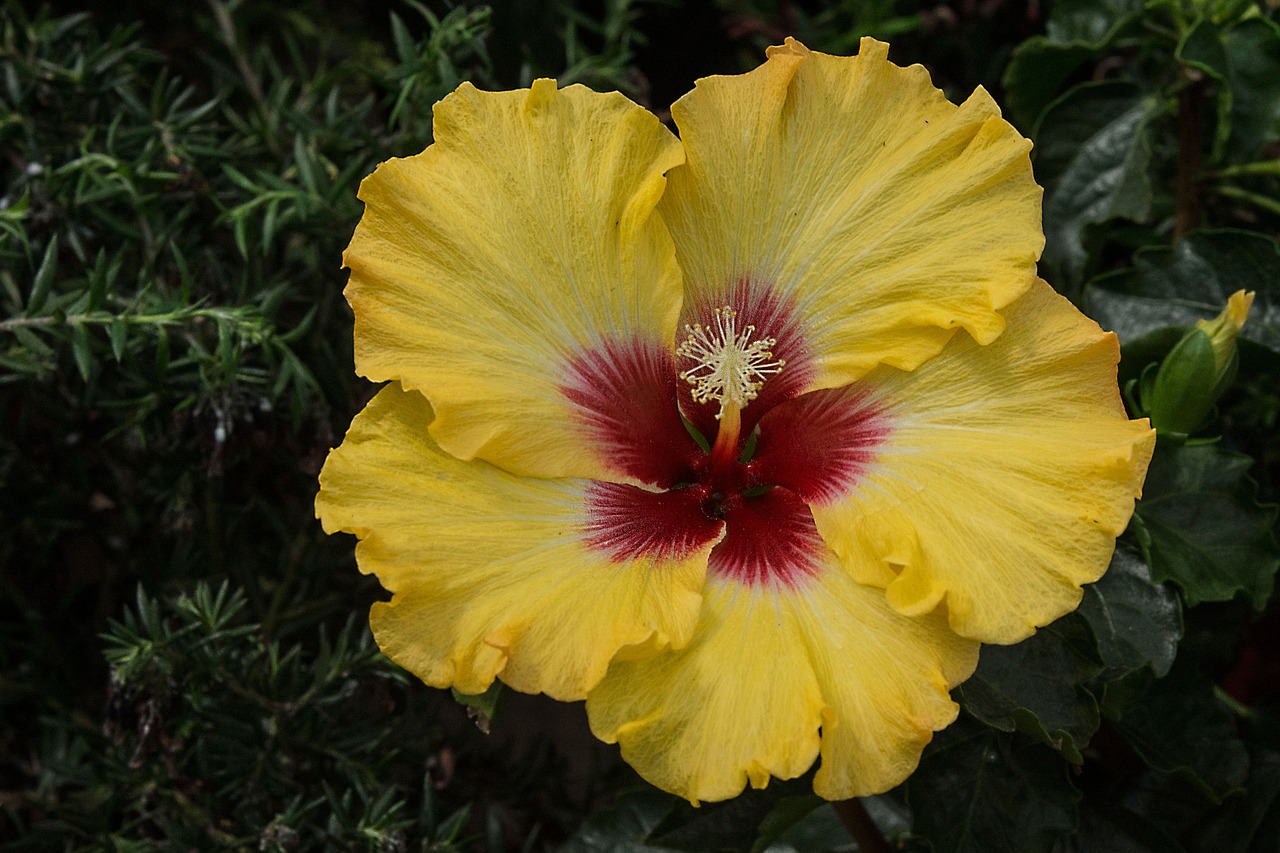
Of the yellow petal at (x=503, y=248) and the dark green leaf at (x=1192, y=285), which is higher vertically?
the yellow petal at (x=503, y=248)

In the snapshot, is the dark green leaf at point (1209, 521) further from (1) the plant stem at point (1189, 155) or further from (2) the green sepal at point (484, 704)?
(2) the green sepal at point (484, 704)

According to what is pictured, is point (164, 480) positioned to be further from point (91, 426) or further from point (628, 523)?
point (628, 523)

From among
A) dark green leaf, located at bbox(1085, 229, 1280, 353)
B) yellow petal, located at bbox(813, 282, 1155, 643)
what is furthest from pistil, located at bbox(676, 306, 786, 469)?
dark green leaf, located at bbox(1085, 229, 1280, 353)

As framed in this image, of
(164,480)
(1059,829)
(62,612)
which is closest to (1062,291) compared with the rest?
(1059,829)

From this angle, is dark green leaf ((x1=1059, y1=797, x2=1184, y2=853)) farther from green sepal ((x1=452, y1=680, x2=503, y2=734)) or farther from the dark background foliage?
green sepal ((x1=452, y1=680, x2=503, y2=734))

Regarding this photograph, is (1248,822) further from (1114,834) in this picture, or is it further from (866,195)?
(866,195)

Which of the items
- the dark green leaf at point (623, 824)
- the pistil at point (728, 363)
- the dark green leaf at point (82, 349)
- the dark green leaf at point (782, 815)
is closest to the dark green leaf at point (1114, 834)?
the dark green leaf at point (782, 815)
